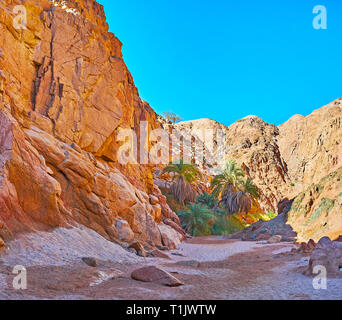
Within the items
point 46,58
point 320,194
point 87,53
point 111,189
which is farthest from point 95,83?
point 320,194

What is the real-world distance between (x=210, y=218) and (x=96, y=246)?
19.8 metres

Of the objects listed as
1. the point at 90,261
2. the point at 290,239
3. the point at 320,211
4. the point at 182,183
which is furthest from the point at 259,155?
the point at 90,261

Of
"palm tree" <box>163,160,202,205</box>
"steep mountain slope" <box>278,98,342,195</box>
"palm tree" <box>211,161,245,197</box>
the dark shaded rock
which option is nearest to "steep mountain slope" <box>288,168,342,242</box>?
the dark shaded rock

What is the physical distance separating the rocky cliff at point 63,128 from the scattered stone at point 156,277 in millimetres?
3236

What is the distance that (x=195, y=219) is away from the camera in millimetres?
26703

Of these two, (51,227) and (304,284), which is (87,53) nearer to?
(51,227)

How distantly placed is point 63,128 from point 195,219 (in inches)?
663

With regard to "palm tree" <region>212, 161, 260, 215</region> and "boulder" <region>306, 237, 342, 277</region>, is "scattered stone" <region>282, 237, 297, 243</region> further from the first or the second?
"palm tree" <region>212, 161, 260, 215</region>

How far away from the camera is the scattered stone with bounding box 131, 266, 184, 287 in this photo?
5755 mm

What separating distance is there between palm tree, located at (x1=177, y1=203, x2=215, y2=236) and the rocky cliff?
914 centimetres

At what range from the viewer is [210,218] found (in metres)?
27.9

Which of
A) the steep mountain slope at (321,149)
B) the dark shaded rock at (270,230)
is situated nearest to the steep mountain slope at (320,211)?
the dark shaded rock at (270,230)

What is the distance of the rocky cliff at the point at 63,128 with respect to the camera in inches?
329

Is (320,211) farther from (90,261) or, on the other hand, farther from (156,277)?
(90,261)
